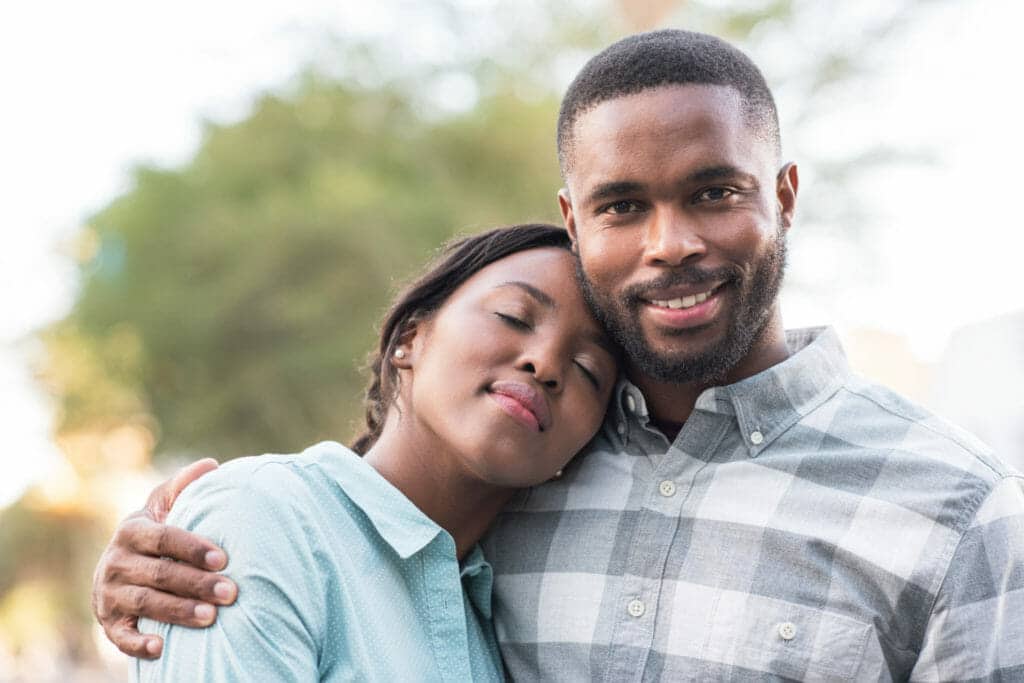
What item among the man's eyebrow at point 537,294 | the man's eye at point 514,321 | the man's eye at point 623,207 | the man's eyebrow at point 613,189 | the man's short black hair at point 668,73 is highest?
the man's short black hair at point 668,73

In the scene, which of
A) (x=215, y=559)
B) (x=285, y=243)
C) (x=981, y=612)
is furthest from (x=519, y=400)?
(x=285, y=243)

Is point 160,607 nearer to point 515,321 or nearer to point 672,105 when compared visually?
point 515,321

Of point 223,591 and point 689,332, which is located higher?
point 689,332

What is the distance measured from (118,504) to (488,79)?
51.6 ft

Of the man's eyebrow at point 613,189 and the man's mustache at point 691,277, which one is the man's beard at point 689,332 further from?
the man's eyebrow at point 613,189

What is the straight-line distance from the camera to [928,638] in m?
2.35

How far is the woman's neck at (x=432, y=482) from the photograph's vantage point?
271 cm

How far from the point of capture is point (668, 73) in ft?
8.68

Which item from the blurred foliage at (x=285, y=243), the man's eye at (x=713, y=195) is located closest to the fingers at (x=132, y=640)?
the man's eye at (x=713, y=195)

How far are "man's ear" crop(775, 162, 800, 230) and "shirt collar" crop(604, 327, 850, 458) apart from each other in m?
0.31

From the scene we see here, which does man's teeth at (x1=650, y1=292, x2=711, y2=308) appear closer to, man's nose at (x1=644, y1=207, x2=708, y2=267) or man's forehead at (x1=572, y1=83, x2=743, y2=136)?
man's nose at (x1=644, y1=207, x2=708, y2=267)

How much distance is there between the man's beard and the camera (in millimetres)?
2617

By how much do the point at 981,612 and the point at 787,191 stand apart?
104 centimetres

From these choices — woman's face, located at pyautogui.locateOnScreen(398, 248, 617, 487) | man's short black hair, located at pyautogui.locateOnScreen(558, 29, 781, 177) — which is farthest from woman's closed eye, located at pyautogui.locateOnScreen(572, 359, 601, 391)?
man's short black hair, located at pyautogui.locateOnScreen(558, 29, 781, 177)
